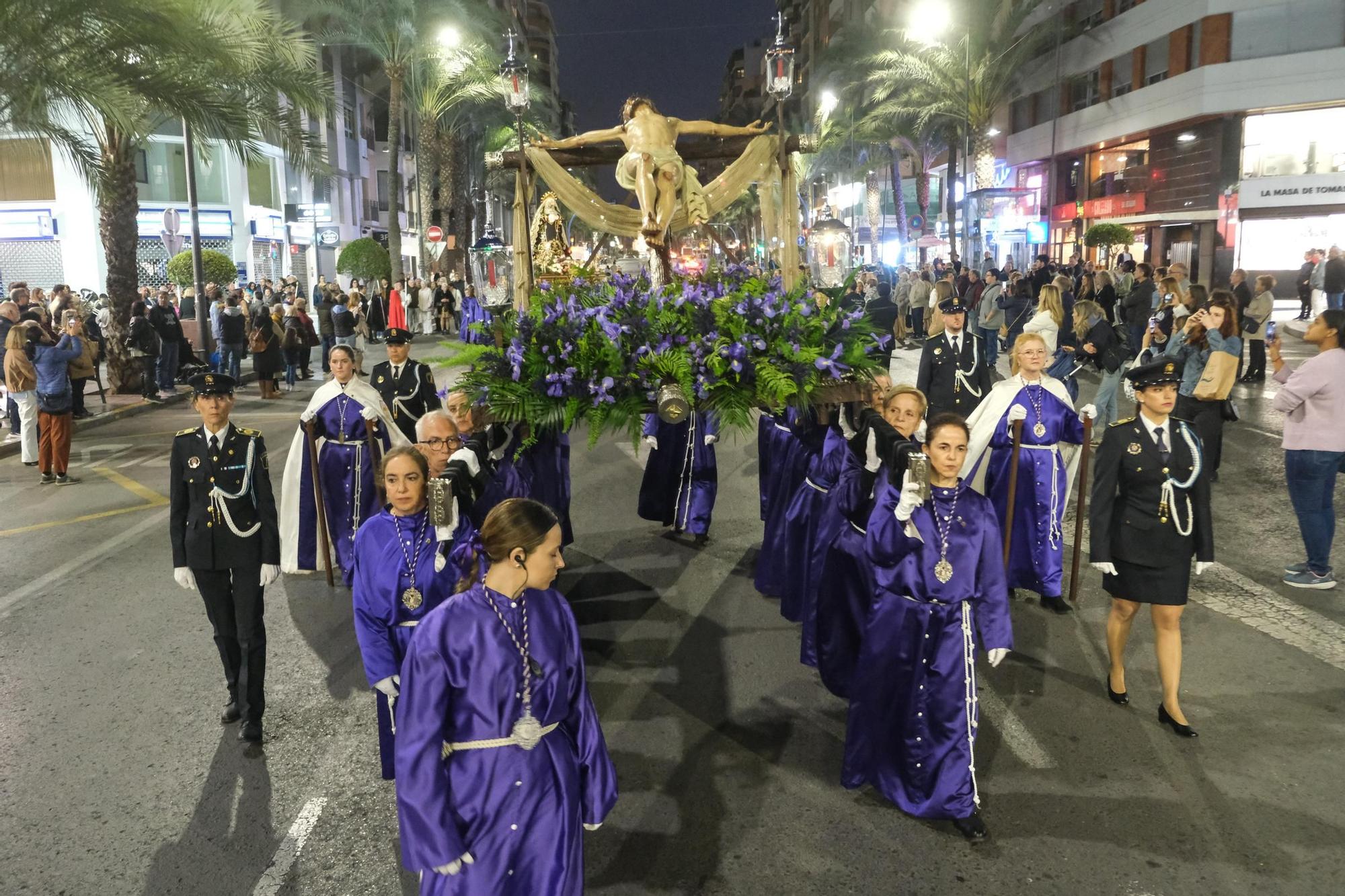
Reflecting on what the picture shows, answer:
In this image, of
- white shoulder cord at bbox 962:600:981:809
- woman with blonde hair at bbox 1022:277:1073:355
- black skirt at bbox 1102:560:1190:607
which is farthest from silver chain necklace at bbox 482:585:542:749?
woman with blonde hair at bbox 1022:277:1073:355

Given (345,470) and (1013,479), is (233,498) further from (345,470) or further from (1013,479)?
(1013,479)

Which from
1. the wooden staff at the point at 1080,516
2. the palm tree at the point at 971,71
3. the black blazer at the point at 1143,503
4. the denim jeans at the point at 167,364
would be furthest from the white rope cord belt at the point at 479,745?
the palm tree at the point at 971,71

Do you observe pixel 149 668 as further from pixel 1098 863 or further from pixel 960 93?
pixel 960 93

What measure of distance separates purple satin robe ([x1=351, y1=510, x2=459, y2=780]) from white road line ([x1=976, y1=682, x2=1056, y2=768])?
2814 mm

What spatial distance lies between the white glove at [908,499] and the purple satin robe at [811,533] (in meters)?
1.23

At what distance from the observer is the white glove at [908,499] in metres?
4.17

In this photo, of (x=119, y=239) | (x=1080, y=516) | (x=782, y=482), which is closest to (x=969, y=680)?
(x=782, y=482)

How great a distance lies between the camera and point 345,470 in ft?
25.5

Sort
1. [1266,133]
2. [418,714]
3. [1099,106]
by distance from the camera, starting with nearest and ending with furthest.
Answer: [418,714] → [1266,133] → [1099,106]

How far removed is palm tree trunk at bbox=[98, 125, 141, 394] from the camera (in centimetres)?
1856

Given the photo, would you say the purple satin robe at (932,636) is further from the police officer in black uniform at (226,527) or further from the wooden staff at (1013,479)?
the police officer in black uniform at (226,527)

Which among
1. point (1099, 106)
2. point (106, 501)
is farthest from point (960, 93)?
point (106, 501)

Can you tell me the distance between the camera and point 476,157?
55.6 meters

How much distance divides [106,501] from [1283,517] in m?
11.4
